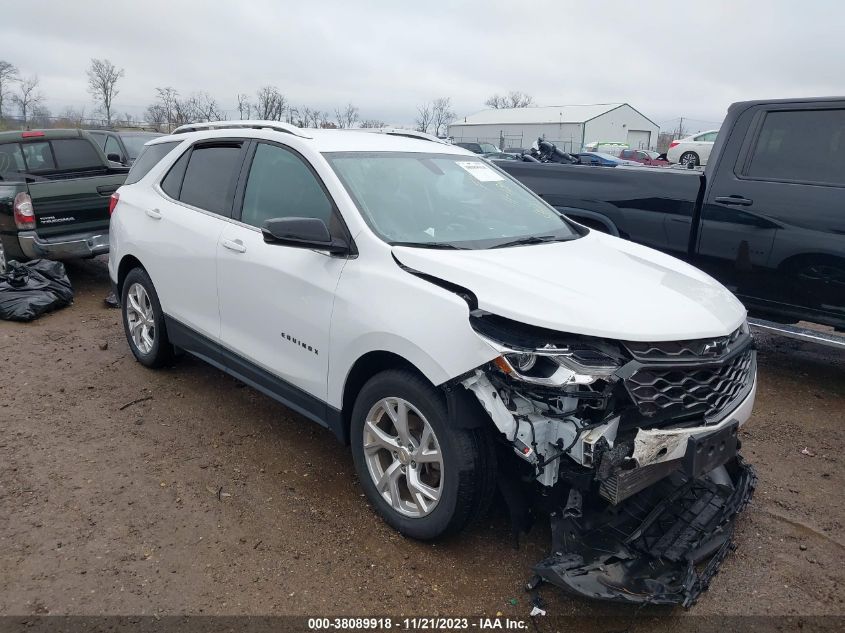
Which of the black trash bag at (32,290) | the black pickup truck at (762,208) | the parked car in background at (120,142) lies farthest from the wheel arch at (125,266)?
the parked car in background at (120,142)

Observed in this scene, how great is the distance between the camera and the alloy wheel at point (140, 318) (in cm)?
500

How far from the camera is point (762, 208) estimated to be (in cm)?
489

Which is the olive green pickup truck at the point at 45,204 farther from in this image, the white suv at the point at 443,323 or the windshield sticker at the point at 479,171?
the windshield sticker at the point at 479,171

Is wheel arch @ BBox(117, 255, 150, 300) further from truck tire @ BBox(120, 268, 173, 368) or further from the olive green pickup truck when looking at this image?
the olive green pickup truck

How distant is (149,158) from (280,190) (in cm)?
199

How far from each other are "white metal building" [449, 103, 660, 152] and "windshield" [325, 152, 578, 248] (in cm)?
5581

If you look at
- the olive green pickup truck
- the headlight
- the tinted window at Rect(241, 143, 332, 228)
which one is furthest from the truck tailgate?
the headlight

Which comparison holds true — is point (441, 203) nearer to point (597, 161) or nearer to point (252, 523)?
point (252, 523)

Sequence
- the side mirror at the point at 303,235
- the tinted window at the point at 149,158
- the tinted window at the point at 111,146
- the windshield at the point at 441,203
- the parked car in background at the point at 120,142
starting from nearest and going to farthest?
the side mirror at the point at 303,235, the windshield at the point at 441,203, the tinted window at the point at 149,158, the parked car in background at the point at 120,142, the tinted window at the point at 111,146

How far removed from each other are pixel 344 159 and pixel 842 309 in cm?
367

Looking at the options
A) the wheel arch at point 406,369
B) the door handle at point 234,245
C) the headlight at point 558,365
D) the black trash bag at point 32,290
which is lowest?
the black trash bag at point 32,290

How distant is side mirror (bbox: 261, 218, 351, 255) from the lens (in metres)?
3.07

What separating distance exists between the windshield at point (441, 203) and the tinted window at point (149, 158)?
206 centimetres

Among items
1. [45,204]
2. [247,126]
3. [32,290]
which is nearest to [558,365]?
[247,126]
